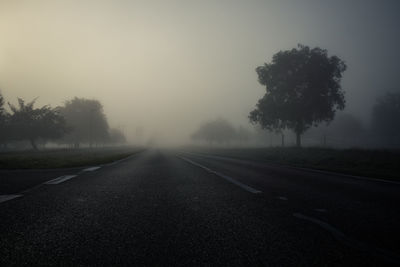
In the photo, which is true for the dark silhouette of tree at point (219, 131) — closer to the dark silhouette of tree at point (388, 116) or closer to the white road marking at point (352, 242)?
the dark silhouette of tree at point (388, 116)

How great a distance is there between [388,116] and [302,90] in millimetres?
52011

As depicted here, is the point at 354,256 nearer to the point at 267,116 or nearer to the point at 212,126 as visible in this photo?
the point at 267,116

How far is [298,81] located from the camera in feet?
101

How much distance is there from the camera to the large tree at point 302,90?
99.0 ft

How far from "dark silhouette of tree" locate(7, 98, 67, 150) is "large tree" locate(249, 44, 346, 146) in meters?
41.4

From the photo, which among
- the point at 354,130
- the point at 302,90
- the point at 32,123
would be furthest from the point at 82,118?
the point at 354,130

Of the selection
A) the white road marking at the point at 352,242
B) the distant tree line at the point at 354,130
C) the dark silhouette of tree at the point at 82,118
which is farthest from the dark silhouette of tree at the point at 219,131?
the white road marking at the point at 352,242

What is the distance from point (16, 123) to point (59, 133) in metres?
7.22

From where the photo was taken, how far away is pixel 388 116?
62.7 meters

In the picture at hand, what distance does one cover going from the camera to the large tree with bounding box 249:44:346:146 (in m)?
30.2

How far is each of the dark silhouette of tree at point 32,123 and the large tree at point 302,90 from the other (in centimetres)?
4142

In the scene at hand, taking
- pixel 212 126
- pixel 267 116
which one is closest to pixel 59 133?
pixel 267 116

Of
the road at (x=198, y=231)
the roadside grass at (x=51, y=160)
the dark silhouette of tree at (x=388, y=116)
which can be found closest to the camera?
the road at (x=198, y=231)

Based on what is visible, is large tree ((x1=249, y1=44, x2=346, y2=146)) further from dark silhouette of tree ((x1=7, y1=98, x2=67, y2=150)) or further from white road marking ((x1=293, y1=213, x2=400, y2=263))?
dark silhouette of tree ((x1=7, y1=98, x2=67, y2=150))
